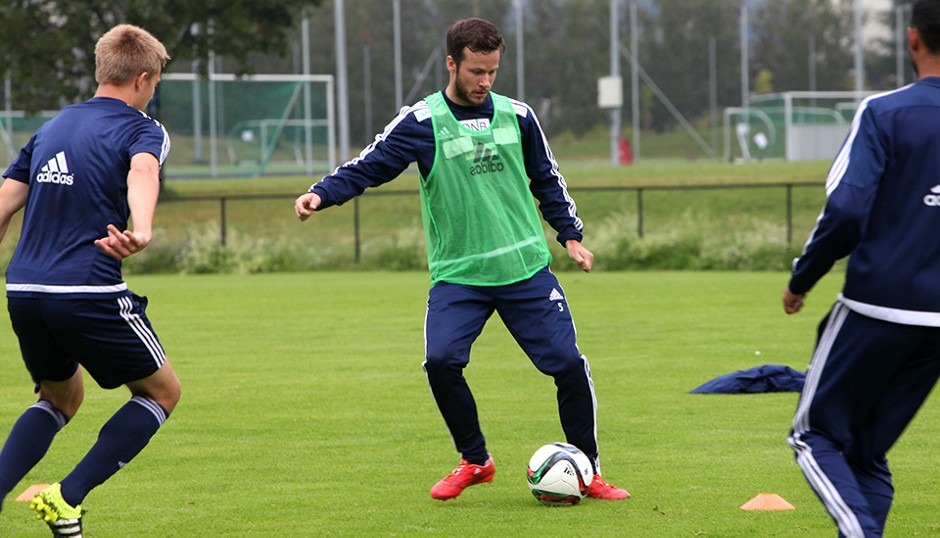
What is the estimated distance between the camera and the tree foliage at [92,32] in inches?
1200

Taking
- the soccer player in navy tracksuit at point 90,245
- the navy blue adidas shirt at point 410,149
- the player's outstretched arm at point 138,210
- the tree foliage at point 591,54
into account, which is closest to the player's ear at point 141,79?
the soccer player in navy tracksuit at point 90,245

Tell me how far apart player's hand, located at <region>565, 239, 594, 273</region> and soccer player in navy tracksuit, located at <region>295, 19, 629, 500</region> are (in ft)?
0.04

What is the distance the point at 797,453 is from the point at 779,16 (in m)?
74.2

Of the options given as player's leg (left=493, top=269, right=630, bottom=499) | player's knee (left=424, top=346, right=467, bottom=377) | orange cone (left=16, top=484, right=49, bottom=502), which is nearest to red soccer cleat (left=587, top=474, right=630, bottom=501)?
player's leg (left=493, top=269, right=630, bottom=499)

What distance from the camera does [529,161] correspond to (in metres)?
6.08

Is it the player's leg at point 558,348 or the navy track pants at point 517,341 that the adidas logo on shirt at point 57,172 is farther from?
the player's leg at point 558,348

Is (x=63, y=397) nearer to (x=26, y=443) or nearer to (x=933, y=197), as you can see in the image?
(x=26, y=443)

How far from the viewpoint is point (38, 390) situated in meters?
5.19

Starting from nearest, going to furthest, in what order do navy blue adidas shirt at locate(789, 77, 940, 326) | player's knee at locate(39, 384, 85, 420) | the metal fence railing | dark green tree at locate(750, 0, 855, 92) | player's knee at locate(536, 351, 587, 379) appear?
1. navy blue adidas shirt at locate(789, 77, 940, 326)
2. player's knee at locate(39, 384, 85, 420)
3. player's knee at locate(536, 351, 587, 379)
4. the metal fence railing
5. dark green tree at locate(750, 0, 855, 92)

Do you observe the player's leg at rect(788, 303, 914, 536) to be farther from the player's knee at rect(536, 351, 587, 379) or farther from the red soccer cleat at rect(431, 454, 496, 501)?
the red soccer cleat at rect(431, 454, 496, 501)

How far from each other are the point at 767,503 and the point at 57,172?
333 centimetres

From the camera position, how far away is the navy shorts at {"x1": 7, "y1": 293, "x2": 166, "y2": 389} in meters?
4.79

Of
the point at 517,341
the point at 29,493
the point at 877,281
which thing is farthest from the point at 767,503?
the point at 29,493

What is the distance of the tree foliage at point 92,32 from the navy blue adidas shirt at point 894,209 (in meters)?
27.4
